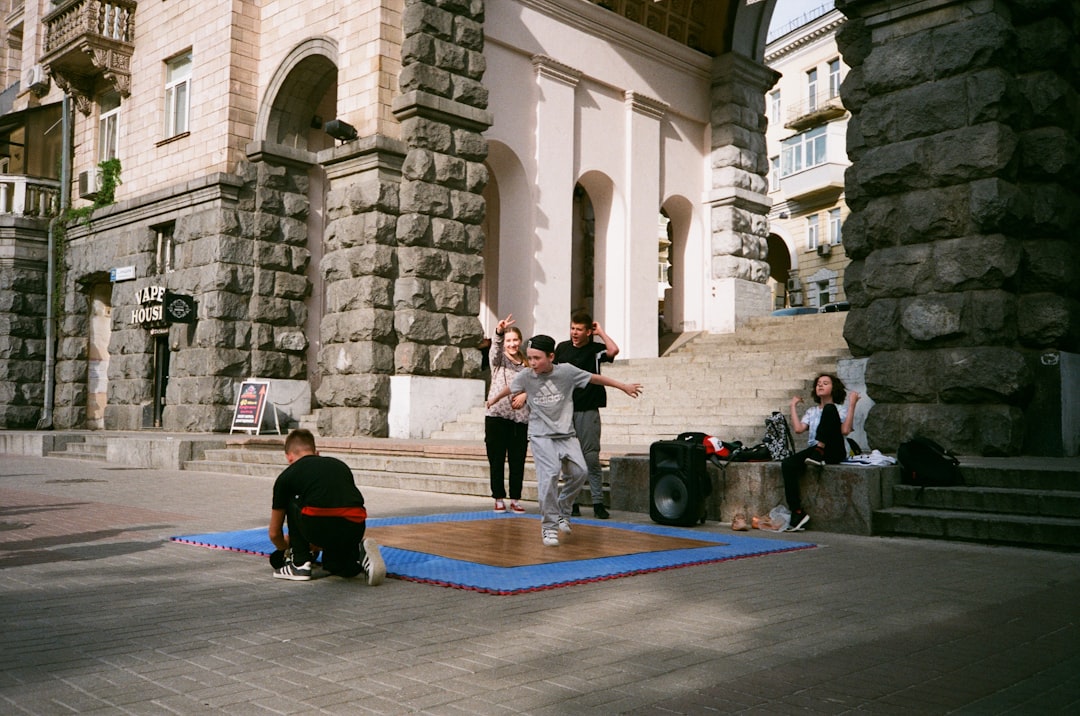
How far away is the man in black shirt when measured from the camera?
29.8 ft

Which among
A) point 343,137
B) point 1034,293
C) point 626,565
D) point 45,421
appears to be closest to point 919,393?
point 1034,293

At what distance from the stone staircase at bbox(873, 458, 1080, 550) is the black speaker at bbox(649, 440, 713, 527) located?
5.07 ft

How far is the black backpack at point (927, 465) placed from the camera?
318 inches

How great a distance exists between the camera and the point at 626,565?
20.9 ft

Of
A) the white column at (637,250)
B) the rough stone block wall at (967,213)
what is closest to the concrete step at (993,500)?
the rough stone block wall at (967,213)

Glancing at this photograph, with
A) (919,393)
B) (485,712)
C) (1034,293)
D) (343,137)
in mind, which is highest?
(343,137)

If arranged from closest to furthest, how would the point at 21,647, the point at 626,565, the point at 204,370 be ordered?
1. the point at 21,647
2. the point at 626,565
3. the point at 204,370

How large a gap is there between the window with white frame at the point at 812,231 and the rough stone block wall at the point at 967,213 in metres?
31.2

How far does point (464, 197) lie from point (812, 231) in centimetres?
2794

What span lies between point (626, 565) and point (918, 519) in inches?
116

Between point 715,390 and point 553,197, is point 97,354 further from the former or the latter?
point 715,390

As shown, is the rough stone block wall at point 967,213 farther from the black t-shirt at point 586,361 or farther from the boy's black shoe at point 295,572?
the boy's black shoe at point 295,572

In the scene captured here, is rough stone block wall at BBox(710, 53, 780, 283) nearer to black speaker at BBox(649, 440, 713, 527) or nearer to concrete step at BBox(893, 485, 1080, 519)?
black speaker at BBox(649, 440, 713, 527)

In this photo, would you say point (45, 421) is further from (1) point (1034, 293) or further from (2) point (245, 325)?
(1) point (1034, 293)
